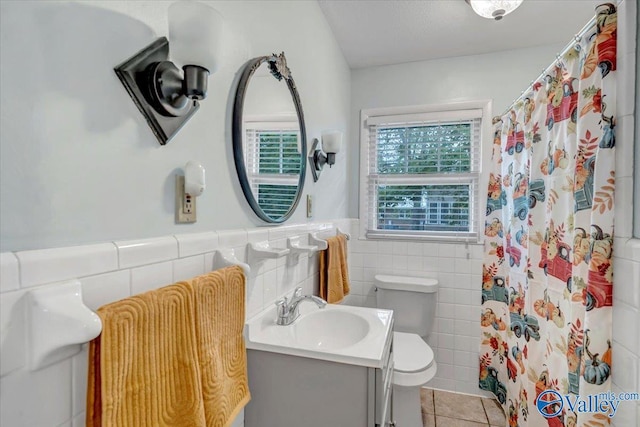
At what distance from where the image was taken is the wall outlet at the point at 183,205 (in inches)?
30.4

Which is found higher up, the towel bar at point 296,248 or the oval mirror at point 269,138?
the oval mirror at point 269,138

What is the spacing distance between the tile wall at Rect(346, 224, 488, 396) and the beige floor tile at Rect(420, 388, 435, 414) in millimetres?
70

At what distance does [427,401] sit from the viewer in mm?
2203

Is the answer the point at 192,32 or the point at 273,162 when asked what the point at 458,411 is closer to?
the point at 273,162

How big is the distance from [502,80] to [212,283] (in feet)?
8.34

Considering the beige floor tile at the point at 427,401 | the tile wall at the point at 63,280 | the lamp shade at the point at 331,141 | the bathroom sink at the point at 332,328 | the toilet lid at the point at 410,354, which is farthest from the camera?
the beige floor tile at the point at 427,401

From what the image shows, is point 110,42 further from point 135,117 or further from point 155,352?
point 155,352

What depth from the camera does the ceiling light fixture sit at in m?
1.56

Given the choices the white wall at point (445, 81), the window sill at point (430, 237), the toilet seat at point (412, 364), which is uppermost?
the white wall at point (445, 81)

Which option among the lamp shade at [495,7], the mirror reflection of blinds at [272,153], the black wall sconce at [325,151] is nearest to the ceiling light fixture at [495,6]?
the lamp shade at [495,7]

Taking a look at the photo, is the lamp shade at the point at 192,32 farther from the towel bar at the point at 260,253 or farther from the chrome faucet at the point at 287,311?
the chrome faucet at the point at 287,311

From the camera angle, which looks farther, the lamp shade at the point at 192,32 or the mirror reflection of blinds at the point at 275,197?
the mirror reflection of blinds at the point at 275,197

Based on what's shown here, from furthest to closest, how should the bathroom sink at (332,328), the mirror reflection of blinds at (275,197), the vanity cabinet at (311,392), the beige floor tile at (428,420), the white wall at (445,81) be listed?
the white wall at (445,81)
the beige floor tile at (428,420)
the bathroom sink at (332,328)
the mirror reflection of blinds at (275,197)
the vanity cabinet at (311,392)

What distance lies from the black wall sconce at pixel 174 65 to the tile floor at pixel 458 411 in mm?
2292
